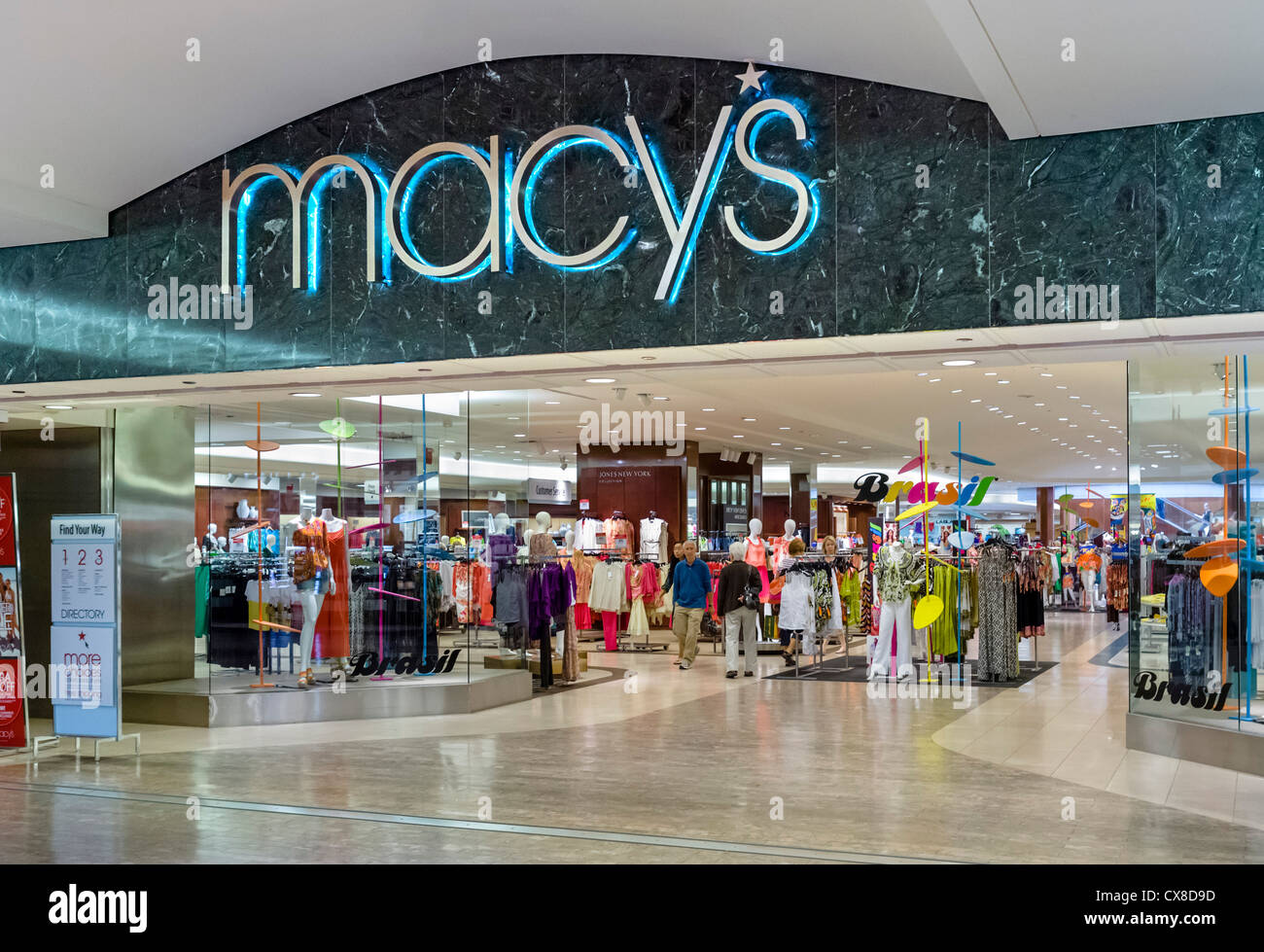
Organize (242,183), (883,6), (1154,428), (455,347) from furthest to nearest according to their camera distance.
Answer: (1154,428)
(242,183)
(455,347)
(883,6)

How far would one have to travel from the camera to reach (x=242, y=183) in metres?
6.87

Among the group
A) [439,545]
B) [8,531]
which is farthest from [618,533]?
[8,531]

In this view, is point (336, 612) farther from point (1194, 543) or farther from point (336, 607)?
point (1194, 543)

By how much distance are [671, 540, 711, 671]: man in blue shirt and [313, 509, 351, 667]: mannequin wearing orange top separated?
15.5 feet

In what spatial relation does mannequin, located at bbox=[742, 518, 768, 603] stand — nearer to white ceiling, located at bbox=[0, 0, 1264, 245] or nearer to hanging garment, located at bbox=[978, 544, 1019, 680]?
hanging garment, located at bbox=[978, 544, 1019, 680]

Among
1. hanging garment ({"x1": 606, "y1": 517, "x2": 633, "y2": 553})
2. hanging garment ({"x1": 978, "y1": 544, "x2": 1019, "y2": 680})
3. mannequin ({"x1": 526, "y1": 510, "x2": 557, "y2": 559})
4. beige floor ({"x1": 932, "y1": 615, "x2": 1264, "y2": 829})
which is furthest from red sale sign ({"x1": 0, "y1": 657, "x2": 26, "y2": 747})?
hanging garment ({"x1": 606, "y1": 517, "x2": 633, "y2": 553})

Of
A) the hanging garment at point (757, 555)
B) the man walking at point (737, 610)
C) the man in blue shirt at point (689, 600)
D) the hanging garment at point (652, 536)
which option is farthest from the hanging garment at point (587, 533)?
the man walking at point (737, 610)

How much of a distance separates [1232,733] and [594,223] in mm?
5005

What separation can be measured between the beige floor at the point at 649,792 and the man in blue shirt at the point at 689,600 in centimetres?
358

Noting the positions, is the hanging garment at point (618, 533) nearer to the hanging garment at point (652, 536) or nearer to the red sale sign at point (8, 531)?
the hanging garment at point (652, 536)

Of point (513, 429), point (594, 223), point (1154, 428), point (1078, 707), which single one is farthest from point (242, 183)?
point (1078, 707)

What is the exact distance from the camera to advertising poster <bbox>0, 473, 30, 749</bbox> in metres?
8.16

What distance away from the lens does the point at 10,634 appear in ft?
26.8
